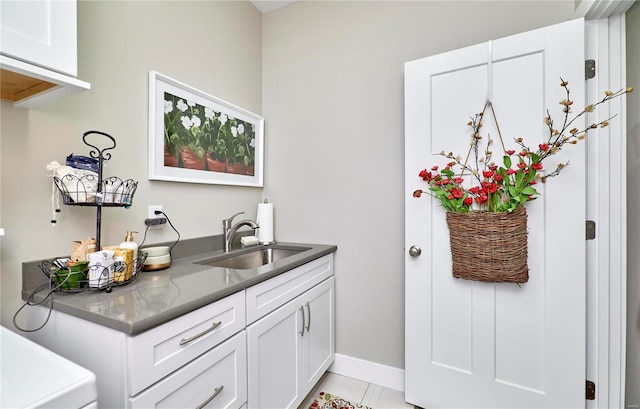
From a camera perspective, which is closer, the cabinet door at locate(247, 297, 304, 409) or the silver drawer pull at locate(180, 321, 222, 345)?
the silver drawer pull at locate(180, 321, 222, 345)

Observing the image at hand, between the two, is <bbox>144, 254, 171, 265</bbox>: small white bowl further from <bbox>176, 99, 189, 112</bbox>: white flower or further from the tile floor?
the tile floor

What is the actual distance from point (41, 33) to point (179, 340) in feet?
3.28

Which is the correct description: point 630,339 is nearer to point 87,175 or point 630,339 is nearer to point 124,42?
point 87,175

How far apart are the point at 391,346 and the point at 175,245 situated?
1.46 metres

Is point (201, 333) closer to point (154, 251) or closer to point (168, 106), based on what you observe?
point (154, 251)

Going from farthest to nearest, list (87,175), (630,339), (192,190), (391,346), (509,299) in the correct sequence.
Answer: (391,346)
(192,190)
(509,299)
(630,339)
(87,175)

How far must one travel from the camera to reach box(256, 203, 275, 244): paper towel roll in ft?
6.66

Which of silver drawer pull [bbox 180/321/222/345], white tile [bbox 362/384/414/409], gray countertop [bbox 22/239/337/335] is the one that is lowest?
white tile [bbox 362/384/414/409]

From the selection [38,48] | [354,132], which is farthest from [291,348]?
[38,48]

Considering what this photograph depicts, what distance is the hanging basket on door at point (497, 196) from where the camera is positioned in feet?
4.25

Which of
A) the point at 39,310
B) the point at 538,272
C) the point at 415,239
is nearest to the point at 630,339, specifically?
the point at 538,272

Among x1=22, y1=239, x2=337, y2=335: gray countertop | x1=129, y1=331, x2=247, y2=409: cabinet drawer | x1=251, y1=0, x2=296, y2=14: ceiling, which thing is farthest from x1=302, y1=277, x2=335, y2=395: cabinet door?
x1=251, y1=0, x2=296, y2=14: ceiling

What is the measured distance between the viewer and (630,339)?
1.29 m

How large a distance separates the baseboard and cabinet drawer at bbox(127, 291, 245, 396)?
1118 millimetres
